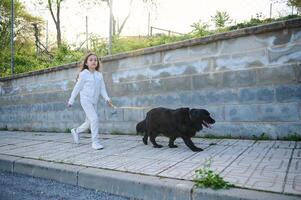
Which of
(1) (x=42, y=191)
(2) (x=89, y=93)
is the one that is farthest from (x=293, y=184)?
(2) (x=89, y=93)

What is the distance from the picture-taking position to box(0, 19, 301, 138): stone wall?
4930mm

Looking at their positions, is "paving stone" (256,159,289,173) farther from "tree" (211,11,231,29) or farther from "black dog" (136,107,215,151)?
"tree" (211,11,231,29)

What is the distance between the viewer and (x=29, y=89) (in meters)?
9.27

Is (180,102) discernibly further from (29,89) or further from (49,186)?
(29,89)

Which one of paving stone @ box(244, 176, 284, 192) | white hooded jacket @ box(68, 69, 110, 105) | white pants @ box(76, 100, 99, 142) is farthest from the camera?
white hooded jacket @ box(68, 69, 110, 105)

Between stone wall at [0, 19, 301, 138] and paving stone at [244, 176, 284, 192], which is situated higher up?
stone wall at [0, 19, 301, 138]

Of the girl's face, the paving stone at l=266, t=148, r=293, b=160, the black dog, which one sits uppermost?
the girl's face

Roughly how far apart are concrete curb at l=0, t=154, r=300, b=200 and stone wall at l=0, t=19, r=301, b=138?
2.80 metres

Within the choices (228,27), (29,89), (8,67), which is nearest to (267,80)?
(228,27)

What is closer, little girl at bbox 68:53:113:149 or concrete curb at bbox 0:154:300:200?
concrete curb at bbox 0:154:300:200

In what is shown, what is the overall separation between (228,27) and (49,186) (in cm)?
772

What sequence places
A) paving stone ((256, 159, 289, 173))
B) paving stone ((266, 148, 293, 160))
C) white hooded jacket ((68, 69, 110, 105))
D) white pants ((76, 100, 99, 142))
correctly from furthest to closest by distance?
1. white hooded jacket ((68, 69, 110, 105))
2. white pants ((76, 100, 99, 142))
3. paving stone ((266, 148, 293, 160))
4. paving stone ((256, 159, 289, 173))

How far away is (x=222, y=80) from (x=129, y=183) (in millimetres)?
3171

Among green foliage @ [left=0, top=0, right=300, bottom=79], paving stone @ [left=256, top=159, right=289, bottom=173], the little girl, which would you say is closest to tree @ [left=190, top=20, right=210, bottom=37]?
green foliage @ [left=0, top=0, right=300, bottom=79]
